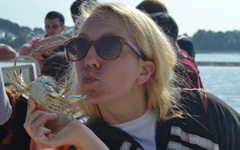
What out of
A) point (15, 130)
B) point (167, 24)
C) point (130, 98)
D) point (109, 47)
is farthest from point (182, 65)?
point (15, 130)

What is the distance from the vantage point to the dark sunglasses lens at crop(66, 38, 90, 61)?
159cm

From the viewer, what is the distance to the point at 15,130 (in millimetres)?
3014

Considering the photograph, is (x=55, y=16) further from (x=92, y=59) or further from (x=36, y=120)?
(x=36, y=120)

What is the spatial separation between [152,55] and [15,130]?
Answer: 186 centimetres

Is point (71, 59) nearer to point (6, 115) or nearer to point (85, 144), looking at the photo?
point (85, 144)

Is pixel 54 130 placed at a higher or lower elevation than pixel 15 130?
higher

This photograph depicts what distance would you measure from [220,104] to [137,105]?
485mm

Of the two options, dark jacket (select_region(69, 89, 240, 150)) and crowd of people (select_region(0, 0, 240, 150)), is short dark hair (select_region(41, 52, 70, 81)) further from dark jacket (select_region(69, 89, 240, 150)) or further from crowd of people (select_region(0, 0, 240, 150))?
dark jacket (select_region(69, 89, 240, 150))

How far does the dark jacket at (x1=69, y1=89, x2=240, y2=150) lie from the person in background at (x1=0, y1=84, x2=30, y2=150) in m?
1.52

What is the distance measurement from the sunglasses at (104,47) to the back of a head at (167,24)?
1.13 metres

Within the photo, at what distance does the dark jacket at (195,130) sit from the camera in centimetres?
166

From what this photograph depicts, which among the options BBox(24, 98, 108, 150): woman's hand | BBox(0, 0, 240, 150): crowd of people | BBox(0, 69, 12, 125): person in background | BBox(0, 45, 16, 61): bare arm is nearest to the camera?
BBox(24, 98, 108, 150): woman's hand

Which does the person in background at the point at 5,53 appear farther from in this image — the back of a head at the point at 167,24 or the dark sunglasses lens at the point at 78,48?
the dark sunglasses lens at the point at 78,48

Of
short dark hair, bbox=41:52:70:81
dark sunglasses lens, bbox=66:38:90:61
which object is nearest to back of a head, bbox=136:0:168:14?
short dark hair, bbox=41:52:70:81
